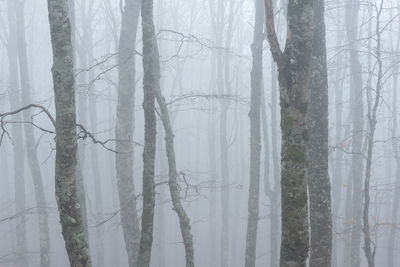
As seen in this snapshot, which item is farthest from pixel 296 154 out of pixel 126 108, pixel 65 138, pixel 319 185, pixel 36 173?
pixel 36 173

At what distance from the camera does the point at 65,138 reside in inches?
181

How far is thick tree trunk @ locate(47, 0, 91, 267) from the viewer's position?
15.1 feet

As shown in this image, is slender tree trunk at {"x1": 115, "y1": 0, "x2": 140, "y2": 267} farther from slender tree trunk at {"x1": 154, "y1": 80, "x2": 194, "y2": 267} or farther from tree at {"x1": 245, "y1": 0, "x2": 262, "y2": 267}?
tree at {"x1": 245, "y1": 0, "x2": 262, "y2": 267}

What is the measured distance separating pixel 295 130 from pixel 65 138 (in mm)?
2578

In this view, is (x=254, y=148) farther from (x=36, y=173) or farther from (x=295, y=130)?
(x=36, y=173)

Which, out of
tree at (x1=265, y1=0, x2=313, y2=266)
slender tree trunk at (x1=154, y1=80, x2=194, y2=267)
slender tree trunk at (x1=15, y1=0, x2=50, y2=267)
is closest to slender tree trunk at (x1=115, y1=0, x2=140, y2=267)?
slender tree trunk at (x1=154, y1=80, x2=194, y2=267)

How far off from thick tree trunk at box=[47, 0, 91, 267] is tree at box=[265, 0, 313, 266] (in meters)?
2.38

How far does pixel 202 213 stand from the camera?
30.1 meters

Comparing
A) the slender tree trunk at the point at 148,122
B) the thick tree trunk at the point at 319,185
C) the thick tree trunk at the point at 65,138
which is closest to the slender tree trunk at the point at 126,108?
the slender tree trunk at the point at 148,122

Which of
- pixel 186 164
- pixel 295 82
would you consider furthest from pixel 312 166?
pixel 186 164

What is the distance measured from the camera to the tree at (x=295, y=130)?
3922mm

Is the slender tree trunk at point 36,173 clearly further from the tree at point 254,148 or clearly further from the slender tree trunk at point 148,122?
the slender tree trunk at point 148,122

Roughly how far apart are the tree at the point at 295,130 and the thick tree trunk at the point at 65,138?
238 centimetres

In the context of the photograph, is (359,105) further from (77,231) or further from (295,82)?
(77,231)
